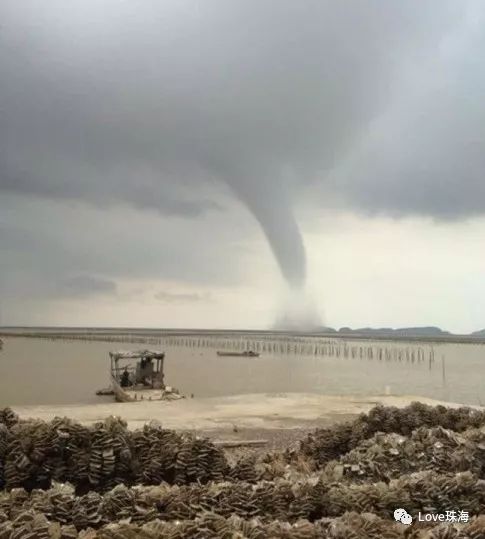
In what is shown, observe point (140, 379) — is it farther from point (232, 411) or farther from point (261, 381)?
point (232, 411)

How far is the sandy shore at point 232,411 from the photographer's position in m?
18.0

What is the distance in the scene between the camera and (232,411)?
21109 millimetres

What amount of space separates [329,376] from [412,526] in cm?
4123

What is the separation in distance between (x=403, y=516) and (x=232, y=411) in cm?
1610

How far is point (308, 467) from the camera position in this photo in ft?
29.4

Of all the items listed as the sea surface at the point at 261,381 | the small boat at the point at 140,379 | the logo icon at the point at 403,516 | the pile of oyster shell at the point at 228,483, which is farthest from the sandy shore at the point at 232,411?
the logo icon at the point at 403,516

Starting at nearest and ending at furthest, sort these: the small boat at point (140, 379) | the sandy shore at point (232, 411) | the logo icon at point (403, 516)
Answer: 1. the logo icon at point (403, 516)
2. the sandy shore at point (232, 411)
3. the small boat at point (140, 379)

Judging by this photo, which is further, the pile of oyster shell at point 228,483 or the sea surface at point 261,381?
the sea surface at point 261,381

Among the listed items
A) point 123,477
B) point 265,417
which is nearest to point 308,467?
point 123,477

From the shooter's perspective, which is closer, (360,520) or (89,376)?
(360,520)

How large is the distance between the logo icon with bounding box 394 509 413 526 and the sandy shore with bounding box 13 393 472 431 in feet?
37.4

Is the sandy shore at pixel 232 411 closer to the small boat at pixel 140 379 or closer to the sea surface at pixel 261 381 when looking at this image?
the small boat at pixel 140 379

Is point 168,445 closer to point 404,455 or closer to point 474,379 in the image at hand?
point 404,455

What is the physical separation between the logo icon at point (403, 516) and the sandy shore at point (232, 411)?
11.4 m
